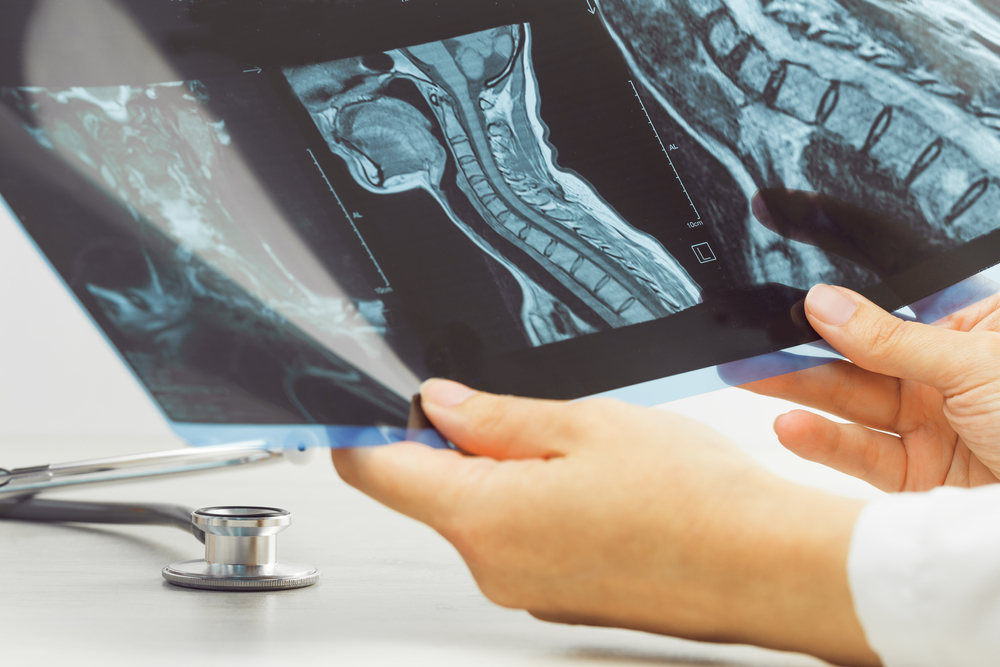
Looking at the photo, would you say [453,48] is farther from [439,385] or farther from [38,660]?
[38,660]

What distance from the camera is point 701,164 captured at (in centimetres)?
61

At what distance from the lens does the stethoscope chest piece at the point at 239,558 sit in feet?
1.88

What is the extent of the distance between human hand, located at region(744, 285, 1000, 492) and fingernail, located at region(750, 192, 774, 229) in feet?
0.21

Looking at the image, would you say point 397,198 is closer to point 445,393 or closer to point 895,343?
point 445,393

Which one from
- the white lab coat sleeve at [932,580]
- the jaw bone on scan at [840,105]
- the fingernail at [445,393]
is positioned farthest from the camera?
the jaw bone on scan at [840,105]

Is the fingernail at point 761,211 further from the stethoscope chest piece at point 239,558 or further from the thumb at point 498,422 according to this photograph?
the stethoscope chest piece at point 239,558

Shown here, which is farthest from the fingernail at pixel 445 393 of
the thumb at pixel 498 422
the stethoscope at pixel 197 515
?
the stethoscope at pixel 197 515

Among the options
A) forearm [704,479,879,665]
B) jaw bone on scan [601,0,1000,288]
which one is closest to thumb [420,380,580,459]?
forearm [704,479,879,665]

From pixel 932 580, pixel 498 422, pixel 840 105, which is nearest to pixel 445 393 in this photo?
pixel 498 422

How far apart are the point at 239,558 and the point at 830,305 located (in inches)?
18.4

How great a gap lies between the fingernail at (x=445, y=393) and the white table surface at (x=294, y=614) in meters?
0.13

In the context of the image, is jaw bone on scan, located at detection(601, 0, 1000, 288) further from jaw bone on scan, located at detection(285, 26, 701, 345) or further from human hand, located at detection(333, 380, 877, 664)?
human hand, located at detection(333, 380, 877, 664)

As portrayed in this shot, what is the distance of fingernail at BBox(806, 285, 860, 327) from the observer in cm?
60

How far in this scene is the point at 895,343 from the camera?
0.61 m
